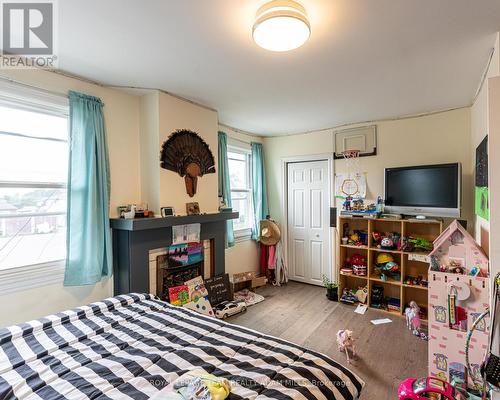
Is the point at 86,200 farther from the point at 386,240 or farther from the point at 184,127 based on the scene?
the point at 386,240

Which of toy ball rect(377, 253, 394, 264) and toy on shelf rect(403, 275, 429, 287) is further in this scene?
toy ball rect(377, 253, 394, 264)

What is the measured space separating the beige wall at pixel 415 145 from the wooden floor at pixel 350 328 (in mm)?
1596

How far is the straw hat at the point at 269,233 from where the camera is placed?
440cm

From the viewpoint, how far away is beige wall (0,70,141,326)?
6.63 feet

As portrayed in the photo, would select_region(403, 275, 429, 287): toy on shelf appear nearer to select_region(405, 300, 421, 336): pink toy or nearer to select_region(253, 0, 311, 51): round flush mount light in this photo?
select_region(405, 300, 421, 336): pink toy

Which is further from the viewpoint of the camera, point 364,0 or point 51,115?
point 51,115

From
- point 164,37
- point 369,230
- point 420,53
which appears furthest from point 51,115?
point 369,230

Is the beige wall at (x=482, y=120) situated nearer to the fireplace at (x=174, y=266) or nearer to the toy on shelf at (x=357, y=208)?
the toy on shelf at (x=357, y=208)

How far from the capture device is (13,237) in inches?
80.0

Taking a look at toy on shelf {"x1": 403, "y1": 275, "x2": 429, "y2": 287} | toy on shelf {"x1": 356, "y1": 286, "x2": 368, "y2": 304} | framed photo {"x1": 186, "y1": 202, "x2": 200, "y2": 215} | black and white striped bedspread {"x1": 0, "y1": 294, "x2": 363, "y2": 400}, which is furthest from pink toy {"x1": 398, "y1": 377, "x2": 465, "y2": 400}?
framed photo {"x1": 186, "y1": 202, "x2": 200, "y2": 215}

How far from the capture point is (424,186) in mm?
3139

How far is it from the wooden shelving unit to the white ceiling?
1466 mm

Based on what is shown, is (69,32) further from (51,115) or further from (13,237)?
(13,237)

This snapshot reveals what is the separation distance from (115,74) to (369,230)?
333 centimetres
